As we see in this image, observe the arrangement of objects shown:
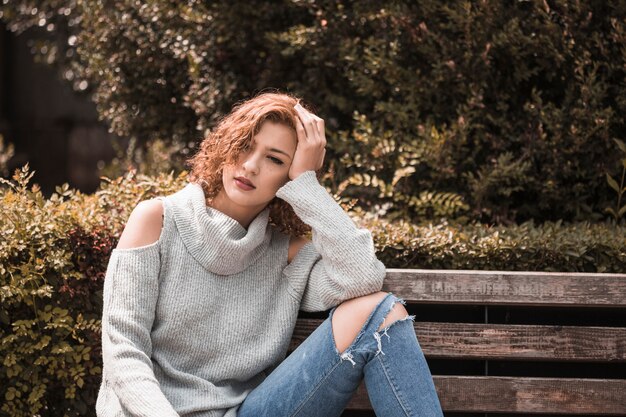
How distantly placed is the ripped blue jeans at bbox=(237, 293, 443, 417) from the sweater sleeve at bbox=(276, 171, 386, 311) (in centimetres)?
11

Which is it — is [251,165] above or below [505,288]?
above

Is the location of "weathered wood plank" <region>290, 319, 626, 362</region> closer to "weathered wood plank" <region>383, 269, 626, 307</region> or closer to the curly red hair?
"weathered wood plank" <region>383, 269, 626, 307</region>

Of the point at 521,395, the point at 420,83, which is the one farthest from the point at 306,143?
the point at 420,83

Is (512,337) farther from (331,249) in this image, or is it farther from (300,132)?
(300,132)

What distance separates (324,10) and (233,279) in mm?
2149

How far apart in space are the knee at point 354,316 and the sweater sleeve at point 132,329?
54 cm

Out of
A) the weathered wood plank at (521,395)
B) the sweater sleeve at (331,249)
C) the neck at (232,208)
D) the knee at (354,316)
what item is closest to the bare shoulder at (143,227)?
the neck at (232,208)

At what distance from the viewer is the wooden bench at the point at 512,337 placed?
282 centimetres

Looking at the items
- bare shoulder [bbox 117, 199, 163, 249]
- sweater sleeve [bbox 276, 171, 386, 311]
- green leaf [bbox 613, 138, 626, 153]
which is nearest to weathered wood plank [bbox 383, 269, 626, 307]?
sweater sleeve [bbox 276, 171, 386, 311]

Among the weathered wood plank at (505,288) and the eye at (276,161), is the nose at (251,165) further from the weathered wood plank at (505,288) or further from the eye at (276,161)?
the weathered wood plank at (505,288)

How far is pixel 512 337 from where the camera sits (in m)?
2.85

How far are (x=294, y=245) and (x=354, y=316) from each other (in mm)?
419

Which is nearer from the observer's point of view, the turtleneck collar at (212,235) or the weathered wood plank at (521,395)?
the turtleneck collar at (212,235)

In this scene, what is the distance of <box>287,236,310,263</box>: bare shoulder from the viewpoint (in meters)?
2.81
